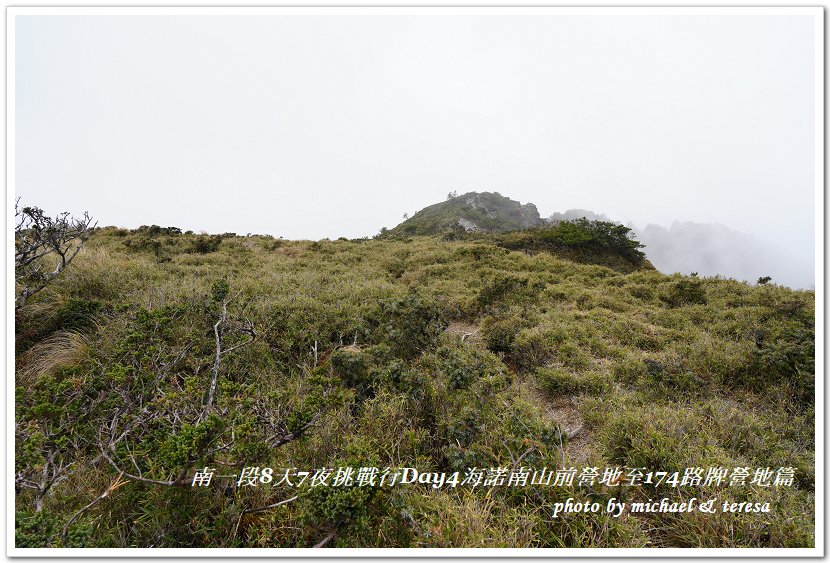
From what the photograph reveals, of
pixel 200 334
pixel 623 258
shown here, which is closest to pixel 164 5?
pixel 200 334

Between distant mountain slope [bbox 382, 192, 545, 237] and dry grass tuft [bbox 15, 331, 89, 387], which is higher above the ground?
distant mountain slope [bbox 382, 192, 545, 237]

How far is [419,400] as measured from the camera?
4.14 meters

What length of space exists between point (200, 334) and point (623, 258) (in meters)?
20.5

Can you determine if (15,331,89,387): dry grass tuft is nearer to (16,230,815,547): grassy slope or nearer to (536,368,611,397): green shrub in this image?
(16,230,815,547): grassy slope

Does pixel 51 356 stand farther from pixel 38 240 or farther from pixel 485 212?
pixel 485 212

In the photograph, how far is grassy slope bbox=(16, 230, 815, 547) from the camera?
2562 mm

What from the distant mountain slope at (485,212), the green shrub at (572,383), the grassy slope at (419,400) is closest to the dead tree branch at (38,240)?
the grassy slope at (419,400)

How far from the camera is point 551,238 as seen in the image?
65.6 ft

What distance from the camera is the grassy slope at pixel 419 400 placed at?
2562 millimetres

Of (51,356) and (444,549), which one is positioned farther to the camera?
(51,356)

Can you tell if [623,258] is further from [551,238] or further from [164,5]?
[164,5]

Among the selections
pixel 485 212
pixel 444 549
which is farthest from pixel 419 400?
pixel 485 212

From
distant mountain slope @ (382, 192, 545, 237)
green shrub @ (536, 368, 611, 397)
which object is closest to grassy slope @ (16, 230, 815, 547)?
green shrub @ (536, 368, 611, 397)

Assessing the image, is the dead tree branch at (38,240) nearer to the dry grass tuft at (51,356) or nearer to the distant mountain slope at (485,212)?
the dry grass tuft at (51,356)
